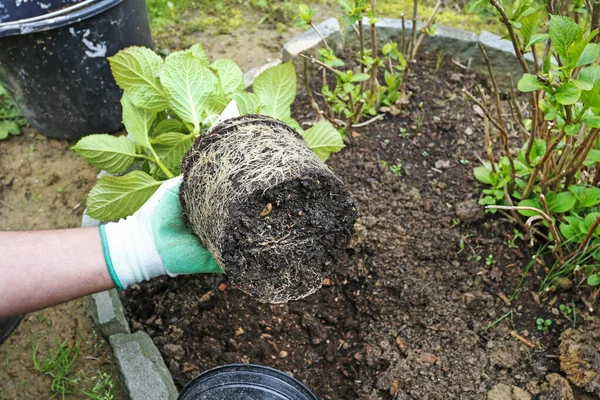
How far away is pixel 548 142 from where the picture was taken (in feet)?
5.34

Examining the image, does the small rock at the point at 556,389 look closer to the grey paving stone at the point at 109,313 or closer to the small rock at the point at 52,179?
the grey paving stone at the point at 109,313

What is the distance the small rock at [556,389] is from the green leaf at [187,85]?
130 cm

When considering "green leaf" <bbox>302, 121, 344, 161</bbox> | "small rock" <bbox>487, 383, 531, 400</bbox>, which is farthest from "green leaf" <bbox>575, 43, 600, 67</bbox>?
"small rock" <bbox>487, 383, 531, 400</bbox>

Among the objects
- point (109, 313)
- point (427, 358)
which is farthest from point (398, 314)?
point (109, 313)

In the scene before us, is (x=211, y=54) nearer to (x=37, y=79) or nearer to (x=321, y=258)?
(x=37, y=79)

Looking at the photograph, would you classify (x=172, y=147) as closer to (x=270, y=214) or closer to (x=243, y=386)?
(x=270, y=214)

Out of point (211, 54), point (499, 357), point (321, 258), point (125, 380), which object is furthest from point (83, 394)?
point (211, 54)

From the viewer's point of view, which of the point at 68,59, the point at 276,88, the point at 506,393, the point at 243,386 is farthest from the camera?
the point at 68,59

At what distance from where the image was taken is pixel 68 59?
2262 mm

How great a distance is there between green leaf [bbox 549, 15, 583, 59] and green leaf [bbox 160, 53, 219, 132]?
98 cm

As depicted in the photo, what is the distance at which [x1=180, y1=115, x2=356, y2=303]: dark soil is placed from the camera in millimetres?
1216

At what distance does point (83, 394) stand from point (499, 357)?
1.33 m

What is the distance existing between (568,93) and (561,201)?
0.63 m

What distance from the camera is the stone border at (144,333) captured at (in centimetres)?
155
